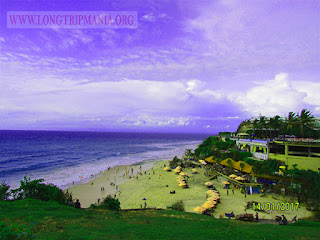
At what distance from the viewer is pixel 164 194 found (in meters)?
26.5

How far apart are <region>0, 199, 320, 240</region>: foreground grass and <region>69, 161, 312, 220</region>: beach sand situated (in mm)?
7468

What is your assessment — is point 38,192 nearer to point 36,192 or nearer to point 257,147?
point 36,192

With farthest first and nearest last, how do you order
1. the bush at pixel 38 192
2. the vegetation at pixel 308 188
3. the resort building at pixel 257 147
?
the resort building at pixel 257 147 → the vegetation at pixel 308 188 → the bush at pixel 38 192

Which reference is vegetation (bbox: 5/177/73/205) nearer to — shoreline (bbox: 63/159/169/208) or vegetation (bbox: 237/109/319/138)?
shoreline (bbox: 63/159/169/208)

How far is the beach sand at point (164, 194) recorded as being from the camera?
67.4ft

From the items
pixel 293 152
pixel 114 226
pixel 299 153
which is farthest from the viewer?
pixel 299 153

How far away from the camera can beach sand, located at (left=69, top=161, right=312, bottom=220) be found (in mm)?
20555

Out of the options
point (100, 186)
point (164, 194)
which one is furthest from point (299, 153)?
point (100, 186)

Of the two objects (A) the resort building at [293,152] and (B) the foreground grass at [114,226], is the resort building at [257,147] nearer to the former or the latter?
(A) the resort building at [293,152]

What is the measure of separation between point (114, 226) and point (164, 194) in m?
16.6

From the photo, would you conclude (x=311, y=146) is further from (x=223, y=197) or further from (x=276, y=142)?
(x=223, y=197)

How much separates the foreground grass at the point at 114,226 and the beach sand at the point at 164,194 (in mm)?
7468

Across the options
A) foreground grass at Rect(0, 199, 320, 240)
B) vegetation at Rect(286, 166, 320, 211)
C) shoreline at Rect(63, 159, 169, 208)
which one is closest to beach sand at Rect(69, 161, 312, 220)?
shoreline at Rect(63, 159, 169, 208)

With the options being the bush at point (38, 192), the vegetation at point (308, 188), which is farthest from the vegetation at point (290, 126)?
the bush at point (38, 192)
